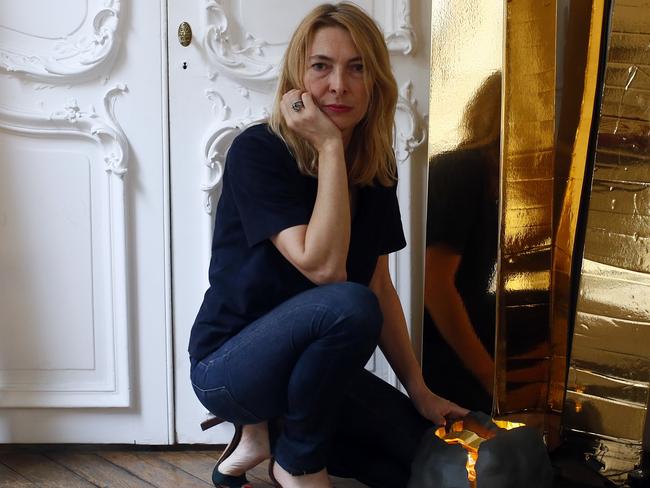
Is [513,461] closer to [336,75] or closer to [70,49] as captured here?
[336,75]

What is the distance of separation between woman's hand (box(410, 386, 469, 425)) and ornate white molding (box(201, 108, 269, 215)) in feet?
2.14

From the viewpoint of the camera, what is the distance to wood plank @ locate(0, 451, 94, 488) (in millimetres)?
1646

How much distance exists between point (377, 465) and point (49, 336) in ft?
2.76

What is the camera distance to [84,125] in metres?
1.73

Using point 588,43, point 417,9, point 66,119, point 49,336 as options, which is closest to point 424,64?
point 417,9

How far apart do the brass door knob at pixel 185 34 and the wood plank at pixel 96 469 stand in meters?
0.99

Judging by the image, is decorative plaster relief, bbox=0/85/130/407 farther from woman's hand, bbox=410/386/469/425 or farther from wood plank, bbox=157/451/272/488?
woman's hand, bbox=410/386/469/425

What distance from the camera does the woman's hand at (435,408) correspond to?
1482 mm

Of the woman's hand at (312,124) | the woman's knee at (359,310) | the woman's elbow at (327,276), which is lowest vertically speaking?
the woman's knee at (359,310)

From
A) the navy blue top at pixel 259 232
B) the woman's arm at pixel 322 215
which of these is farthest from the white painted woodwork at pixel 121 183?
the woman's arm at pixel 322 215

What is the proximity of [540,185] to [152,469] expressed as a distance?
109 cm

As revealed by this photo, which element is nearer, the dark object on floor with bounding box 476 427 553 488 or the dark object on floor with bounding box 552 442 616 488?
the dark object on floor with bounding box 476 427 553 488

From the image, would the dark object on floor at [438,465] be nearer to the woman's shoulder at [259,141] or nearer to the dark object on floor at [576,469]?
the dark object on floor at [576,469]

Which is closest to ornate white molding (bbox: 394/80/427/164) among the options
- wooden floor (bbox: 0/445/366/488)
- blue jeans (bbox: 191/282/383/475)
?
blue jeans (bbox: 191/282/383/475)
